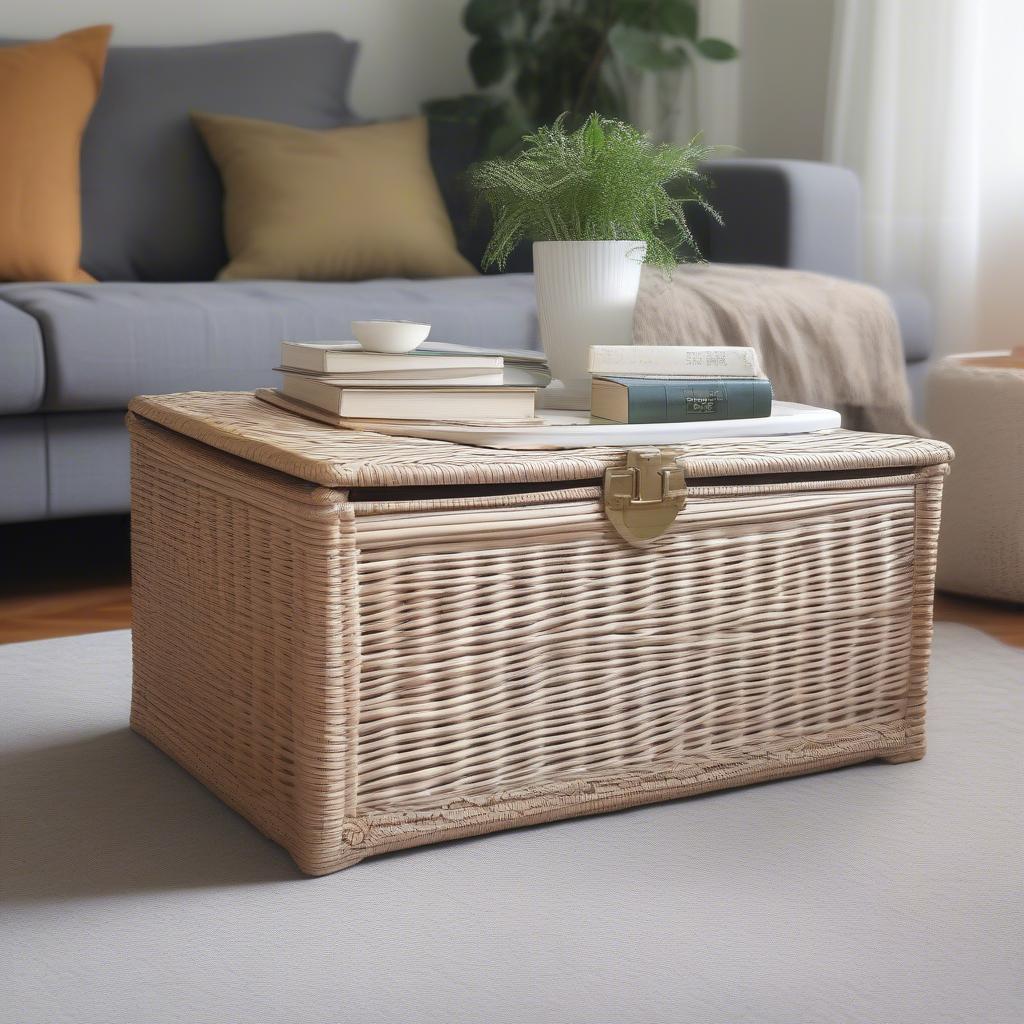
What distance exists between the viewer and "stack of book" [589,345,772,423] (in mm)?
1312

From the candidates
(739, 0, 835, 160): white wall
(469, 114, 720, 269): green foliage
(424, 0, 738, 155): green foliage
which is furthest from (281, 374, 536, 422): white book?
(739, 0, 835, 160): white wall

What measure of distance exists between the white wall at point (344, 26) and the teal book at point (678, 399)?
2.31m

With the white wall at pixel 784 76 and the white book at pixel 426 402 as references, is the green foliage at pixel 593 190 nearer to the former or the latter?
the white book at pixel 426 402

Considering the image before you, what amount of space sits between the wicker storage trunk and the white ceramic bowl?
12 cm

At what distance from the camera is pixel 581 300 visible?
1.47m

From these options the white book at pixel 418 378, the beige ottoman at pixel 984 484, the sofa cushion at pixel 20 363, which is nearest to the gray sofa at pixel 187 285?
the sofa cushion at pixel 20 363

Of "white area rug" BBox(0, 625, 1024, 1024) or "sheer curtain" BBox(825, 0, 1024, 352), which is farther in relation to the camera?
"sheer curtain" BBox(825, 0, 1024, 352)

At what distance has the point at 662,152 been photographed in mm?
1521

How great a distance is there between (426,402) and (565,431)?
14cm

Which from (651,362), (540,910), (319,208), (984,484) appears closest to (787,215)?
(984,484)

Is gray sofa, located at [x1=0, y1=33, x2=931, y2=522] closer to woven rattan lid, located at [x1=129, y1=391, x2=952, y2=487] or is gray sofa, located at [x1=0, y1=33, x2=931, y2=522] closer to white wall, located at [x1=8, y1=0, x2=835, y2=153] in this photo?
white wall, located at [x1=8, y1=0, x2=835, y2=153]

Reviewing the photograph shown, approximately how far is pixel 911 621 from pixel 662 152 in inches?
22.6

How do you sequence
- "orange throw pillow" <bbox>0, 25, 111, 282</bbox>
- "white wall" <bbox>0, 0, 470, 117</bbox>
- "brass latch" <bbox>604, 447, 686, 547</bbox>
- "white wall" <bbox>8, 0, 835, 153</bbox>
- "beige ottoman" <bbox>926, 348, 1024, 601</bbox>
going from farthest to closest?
"white wall" <bbox>8, 0, 835, 153</bbox> → "white wall" <bbox>0, 0, 470, 117</bbox> → "orange throw pillow" <bbox>0, 25, 111, 282</bbox> → "beige ottoman" <bbox>926, 348, 1024, 601</bbox> → "brass latch" <bbox>604, 447, 686, 547</bbox>

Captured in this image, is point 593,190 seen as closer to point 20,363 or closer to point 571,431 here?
point 571,431
